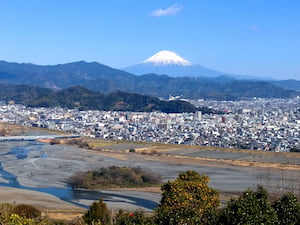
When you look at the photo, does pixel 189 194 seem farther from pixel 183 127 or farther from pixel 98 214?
pixel 183 127

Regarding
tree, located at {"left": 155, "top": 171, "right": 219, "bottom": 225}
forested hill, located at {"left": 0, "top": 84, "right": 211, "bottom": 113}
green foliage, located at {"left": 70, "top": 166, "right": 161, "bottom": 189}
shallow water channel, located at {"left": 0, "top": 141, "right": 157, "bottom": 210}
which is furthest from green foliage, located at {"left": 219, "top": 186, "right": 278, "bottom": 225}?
forested hill, located at {"left": 0, "top": 84, "right": 211, "bottom": 113}

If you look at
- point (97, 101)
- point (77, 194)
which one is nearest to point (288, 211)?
point (77, 194)

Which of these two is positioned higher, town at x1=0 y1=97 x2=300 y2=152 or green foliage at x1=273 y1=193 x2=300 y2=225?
town at x1=0 y1=97 x2=300 y2=152

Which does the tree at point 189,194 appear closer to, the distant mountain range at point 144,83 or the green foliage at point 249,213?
the green foliage at point 249,213

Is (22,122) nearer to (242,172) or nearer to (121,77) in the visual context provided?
(242,172)

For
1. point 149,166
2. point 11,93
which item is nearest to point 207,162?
point 149,166

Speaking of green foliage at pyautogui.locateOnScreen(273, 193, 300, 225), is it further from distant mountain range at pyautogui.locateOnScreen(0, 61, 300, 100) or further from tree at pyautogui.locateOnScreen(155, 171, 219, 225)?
distant mountain range at pyautogui.locateOnScreen(0, 61, 300, 100)
